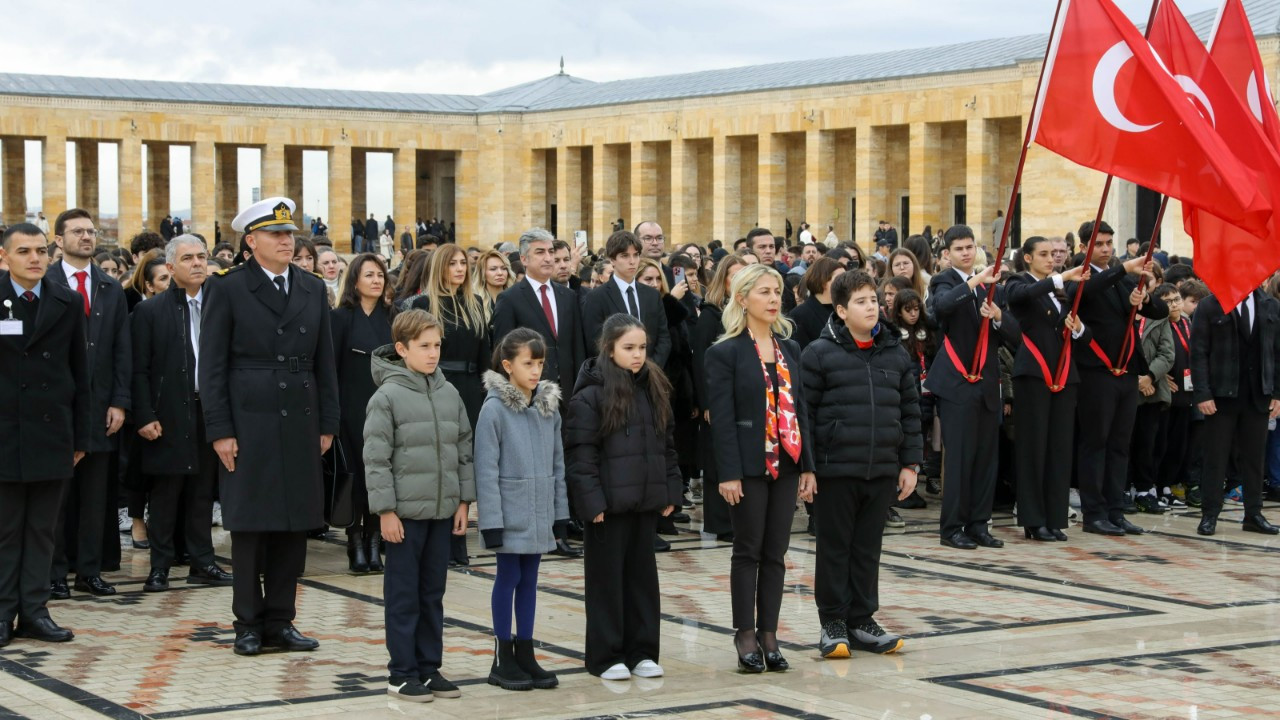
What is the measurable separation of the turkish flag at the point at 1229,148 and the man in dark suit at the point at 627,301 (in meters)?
3.58

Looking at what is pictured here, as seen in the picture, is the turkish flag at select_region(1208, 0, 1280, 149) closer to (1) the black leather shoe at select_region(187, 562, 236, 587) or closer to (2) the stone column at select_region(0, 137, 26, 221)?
(1) the black leather shoe at select_region(187, 562, 236, 587)

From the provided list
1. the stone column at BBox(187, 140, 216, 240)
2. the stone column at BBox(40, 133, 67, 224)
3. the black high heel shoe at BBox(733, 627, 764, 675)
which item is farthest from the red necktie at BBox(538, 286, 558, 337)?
the stone column at BBox(187, 140, 216, 240)

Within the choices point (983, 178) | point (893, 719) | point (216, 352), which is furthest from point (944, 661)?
point (983, 178)

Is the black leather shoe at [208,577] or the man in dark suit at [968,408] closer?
the black leather shoe at [208,577]

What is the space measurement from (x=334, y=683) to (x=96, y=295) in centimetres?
357

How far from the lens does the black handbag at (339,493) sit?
838 cm

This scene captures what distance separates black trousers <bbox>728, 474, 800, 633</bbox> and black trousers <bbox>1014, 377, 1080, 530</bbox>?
4670 mm

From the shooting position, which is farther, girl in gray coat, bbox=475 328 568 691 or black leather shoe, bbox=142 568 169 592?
black leather shoe, bbox=142 568 169 592

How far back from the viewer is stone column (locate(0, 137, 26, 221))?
55000 millimetres

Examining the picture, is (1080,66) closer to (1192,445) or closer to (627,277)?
(627,277)

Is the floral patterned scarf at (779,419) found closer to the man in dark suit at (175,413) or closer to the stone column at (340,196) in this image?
the man in dark suit at (175,413)

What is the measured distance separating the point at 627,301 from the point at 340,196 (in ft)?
150

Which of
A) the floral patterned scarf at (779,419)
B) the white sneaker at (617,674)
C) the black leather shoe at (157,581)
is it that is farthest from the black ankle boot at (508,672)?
the black leather shoe at (157,581)

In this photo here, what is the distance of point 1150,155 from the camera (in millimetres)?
10195
